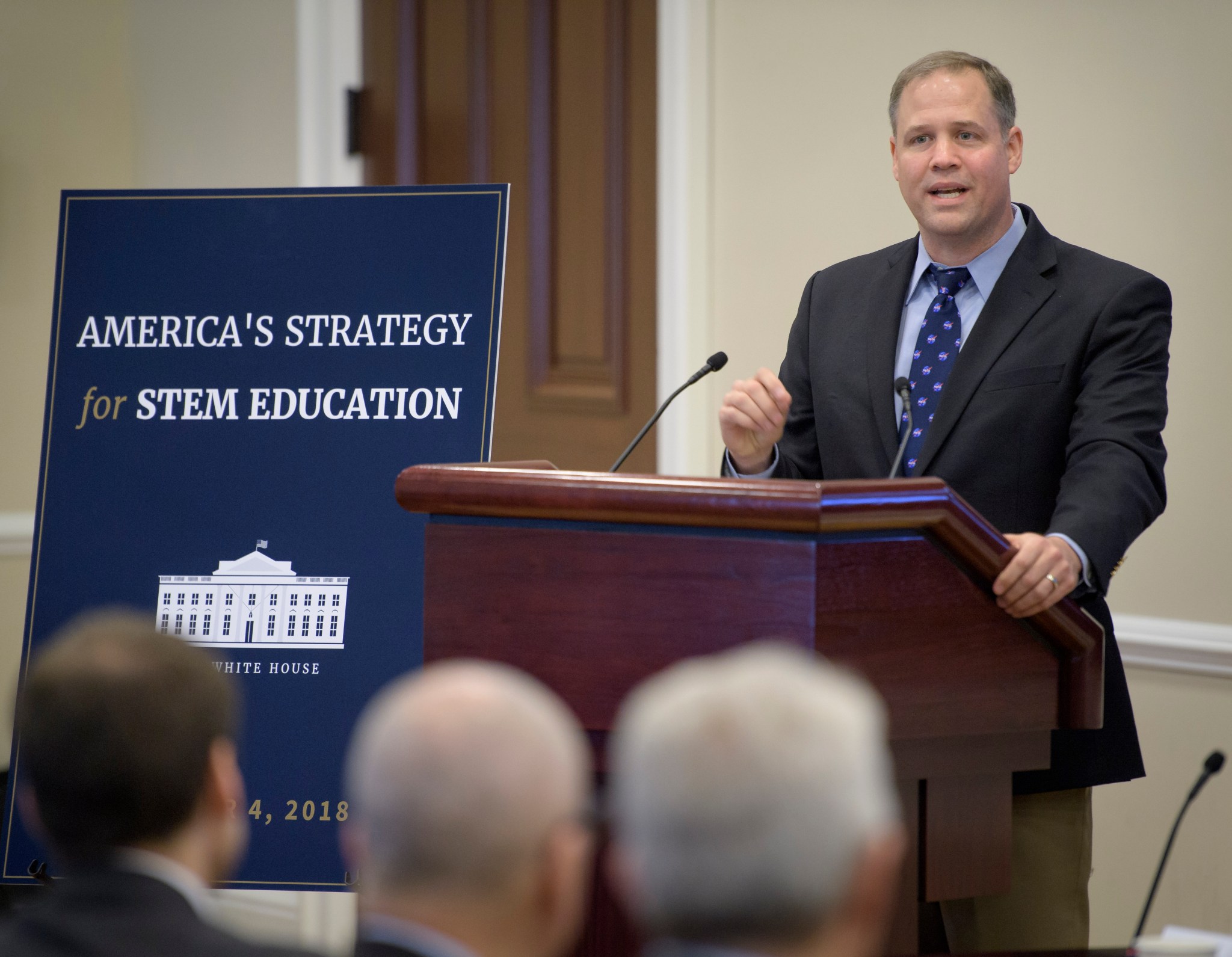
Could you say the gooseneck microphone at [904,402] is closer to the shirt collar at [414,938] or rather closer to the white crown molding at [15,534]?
the shirt collar at [414,938]

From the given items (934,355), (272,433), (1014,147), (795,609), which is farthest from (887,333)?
(272,433)

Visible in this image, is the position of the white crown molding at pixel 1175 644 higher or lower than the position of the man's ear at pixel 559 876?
higher

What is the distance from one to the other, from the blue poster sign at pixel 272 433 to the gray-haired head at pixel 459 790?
1.83 m

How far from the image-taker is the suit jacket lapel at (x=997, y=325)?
213 centimetres

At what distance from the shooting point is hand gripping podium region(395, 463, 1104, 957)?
154 cm

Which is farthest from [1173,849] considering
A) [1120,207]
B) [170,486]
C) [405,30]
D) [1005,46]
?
[405,30]

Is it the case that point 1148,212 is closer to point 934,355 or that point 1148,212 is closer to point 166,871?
point 934,355

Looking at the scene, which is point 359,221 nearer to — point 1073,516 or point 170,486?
point 170,486

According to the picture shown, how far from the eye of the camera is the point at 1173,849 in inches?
123

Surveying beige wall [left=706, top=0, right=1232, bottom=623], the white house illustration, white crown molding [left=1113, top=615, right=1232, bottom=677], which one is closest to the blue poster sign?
the white house illustration

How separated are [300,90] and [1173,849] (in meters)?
3.34

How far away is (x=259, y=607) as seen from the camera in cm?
281

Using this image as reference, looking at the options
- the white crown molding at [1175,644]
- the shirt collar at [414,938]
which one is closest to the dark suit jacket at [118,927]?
the shirt collar at [414,938]

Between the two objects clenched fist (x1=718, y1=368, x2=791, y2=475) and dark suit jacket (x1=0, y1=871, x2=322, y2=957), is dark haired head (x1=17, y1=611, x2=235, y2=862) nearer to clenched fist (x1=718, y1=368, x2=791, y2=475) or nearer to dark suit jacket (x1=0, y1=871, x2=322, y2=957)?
dark suit jacket (x1=0, y1=871, x2=322, y2=957)
